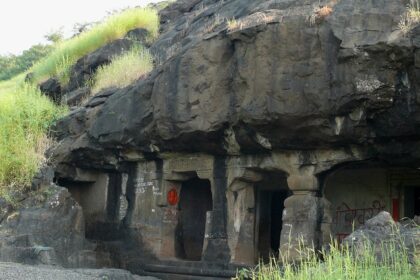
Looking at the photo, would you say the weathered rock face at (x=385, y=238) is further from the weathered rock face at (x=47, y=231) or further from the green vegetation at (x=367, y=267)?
the weathered rock face at (x=47, y=231)

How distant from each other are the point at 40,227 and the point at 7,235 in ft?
1.90

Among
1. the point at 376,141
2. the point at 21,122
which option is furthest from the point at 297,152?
the point at 21,122

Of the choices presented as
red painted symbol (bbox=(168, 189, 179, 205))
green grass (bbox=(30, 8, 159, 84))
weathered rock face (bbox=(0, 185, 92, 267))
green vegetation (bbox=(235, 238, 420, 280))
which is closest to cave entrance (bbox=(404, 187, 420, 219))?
red painted symbol (bbox=(168, 189, 179, 205))

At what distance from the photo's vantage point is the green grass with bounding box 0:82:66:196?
12.4 m

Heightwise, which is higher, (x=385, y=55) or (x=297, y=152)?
(x=385, y=55)

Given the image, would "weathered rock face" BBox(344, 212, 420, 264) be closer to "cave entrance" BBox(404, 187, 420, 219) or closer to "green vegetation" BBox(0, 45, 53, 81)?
"cave entrance" BBox(404, 187, 420, 219)

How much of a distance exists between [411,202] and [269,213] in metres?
2.46

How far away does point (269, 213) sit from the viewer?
11906 mm

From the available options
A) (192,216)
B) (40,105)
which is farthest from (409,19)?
(40,105)

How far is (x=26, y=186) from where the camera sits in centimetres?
1226

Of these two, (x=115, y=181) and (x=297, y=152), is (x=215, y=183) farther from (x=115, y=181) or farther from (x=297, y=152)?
(x=115, y=181)

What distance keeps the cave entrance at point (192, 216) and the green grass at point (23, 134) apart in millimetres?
2844

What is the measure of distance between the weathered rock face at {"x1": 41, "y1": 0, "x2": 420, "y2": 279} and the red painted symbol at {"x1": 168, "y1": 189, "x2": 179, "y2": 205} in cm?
2

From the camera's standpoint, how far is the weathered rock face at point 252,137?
8.60 metres
